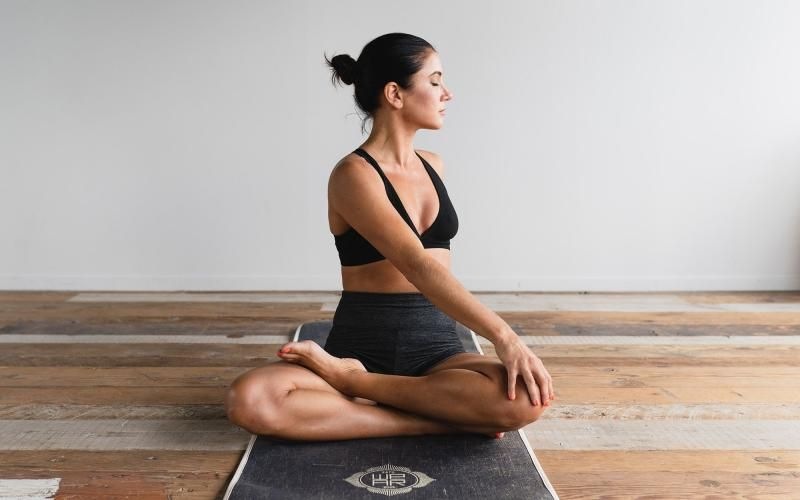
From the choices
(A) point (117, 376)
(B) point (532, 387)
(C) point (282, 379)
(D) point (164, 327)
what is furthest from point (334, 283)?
(B) point (532, 387)

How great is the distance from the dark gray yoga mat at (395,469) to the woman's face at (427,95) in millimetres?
835

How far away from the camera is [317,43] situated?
4238 millimetres

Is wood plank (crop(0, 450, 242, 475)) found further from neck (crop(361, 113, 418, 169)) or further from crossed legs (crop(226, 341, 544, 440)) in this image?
neck (crop(361, 113, 418, 169))

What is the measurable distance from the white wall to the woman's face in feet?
6.43

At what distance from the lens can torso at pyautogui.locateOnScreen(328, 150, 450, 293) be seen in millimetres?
2258

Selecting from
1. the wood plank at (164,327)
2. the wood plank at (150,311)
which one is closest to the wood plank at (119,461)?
the wood plank at (164,327)

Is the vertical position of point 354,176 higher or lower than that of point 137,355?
higher

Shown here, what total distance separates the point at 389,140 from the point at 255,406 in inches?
31.7

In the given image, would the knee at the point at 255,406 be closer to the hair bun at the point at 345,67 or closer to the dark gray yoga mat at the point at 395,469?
the dark gray yoga mat at the point at 395,469

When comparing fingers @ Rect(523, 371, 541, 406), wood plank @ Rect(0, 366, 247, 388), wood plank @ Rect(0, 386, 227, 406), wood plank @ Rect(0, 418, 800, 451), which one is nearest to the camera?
fingers @ Rect(523, 371, 541, 406)

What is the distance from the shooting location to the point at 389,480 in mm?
1860

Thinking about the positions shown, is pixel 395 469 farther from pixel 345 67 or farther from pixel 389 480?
pixel 345 67

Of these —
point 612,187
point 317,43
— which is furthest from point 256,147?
point 612,187

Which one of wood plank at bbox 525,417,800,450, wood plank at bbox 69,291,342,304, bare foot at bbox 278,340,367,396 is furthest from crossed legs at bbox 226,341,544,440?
wood plank at bbox 69,291,342,304
